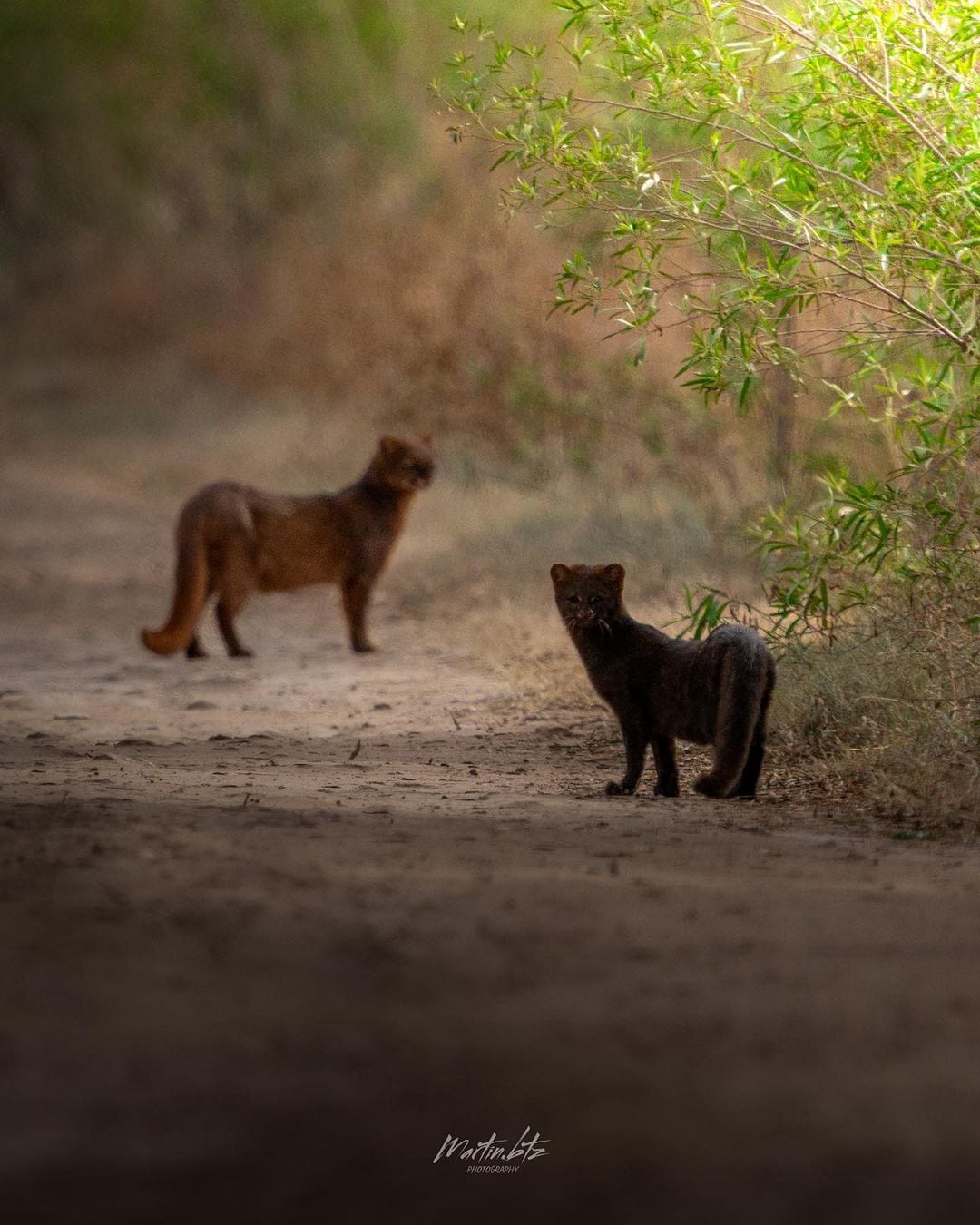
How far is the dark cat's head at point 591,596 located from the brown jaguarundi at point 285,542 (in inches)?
126

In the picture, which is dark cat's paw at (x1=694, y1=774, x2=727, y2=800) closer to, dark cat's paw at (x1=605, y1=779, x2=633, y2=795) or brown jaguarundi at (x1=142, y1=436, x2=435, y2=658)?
dark cat's paw at (x1=605, y1=779, x2=633, y2=795)

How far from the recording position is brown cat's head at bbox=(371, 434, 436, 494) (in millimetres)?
8992

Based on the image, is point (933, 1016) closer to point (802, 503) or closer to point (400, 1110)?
point (400, 1110)

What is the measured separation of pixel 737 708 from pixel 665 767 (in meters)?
0.47

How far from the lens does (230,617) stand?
843 centimetres

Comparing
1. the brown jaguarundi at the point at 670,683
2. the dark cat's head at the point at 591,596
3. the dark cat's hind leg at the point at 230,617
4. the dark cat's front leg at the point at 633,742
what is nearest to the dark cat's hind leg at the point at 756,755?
the brown jaguarundi at the point at 670,683

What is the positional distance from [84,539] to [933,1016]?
1124 centimetres

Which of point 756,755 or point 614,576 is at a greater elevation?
point 614,576

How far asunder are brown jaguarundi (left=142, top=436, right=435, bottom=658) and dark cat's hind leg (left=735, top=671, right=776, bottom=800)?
3870 millimetres

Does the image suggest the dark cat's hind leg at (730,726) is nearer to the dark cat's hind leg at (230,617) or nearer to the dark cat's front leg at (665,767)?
the dark cat's front leg at (665,767)

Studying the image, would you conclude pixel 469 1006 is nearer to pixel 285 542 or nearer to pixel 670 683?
pixel 670 683

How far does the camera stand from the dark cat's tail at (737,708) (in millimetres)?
4707

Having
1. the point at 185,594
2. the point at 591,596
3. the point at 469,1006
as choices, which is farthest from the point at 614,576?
the point at 185,594

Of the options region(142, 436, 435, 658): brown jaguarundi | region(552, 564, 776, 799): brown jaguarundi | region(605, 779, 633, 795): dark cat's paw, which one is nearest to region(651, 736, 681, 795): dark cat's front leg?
region(552, 564, 776, 799): brown jaguarundi
